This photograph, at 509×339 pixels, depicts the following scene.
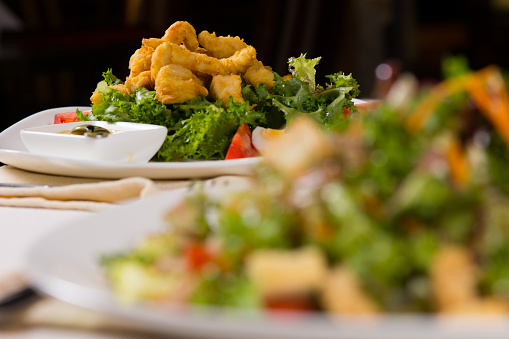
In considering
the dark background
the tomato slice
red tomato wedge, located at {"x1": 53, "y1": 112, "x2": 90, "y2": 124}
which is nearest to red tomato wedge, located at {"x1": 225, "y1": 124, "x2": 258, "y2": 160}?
red tomato wedge, located at {"x1": 53, "y1": 112, "x2": 90, "y2": 124}

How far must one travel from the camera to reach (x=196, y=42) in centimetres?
284

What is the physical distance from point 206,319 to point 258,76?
6.61 ft

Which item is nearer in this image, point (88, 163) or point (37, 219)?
point (37, 219)

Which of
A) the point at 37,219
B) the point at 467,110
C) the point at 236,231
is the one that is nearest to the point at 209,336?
the point at 236,231

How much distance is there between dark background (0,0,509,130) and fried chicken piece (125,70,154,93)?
3.12m

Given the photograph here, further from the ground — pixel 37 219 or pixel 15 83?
pixel 37 219

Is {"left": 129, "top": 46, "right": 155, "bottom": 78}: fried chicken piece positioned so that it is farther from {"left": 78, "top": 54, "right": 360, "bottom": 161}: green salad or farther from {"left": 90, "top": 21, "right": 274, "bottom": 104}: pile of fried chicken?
{"left": 78, "top": 54, "right": 360, "bottom": 161}: green salad

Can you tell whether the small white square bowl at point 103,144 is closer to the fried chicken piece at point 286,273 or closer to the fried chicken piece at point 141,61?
the fried chicken piece at point 141,61

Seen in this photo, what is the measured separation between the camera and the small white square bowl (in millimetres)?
2211

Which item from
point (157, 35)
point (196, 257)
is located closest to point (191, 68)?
point (196, 257)

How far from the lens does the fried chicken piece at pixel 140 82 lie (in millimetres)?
2691

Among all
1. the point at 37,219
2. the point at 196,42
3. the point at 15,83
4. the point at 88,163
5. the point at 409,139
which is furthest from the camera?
the point at 15,83

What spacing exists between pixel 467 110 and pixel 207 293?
0.49m

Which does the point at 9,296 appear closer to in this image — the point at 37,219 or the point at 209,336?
the point at 209,336
